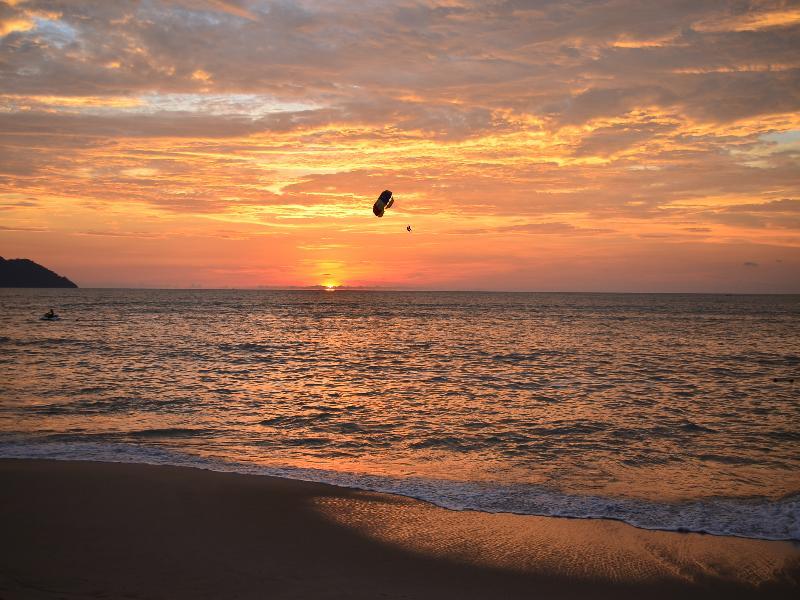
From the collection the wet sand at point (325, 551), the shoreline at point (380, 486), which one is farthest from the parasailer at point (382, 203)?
the wet sand at point (325, 551)

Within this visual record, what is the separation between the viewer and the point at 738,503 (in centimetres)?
1080

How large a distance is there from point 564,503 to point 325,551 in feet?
15.1

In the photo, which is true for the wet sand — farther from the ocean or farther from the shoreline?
the ocean

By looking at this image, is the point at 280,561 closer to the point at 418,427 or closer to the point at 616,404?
the point at 418,427

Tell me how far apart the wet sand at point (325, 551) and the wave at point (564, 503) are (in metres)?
0.35

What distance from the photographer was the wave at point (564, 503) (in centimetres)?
971

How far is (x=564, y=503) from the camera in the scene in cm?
1069

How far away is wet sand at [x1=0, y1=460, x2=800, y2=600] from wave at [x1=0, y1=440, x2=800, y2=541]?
0.35 meters

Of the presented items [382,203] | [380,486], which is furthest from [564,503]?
[382,203]

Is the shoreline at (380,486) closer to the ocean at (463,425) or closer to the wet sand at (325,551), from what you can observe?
the ocean at (463,425)

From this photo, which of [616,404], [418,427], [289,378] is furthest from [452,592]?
[289,378]

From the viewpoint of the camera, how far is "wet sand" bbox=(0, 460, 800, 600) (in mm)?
7402

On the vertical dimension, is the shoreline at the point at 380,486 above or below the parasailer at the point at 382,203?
below

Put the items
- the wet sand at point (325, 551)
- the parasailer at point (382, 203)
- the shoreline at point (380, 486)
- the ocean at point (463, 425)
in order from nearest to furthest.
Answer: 1. the wet sand at point (325, 551)
2. the shoreline at point (380, 486)
3. the ocean at point (463, 425)
4. the parasailer at point (382, 203)
